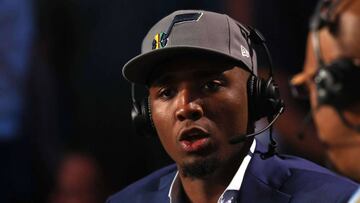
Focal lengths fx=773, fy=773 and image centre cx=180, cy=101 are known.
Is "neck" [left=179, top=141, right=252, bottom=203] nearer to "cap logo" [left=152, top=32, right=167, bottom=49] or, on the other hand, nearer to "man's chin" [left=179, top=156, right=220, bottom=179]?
"man's chin" [left=179, top=156, right=220, bottom=179]

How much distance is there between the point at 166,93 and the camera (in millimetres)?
1685

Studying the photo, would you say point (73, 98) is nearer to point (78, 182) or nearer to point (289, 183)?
point (78, 182)

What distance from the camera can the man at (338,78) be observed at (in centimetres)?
116

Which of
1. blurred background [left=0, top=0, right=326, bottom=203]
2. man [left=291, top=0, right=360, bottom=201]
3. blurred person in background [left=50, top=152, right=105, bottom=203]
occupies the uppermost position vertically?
man [left=291, top=0, right=360, bottom=201]

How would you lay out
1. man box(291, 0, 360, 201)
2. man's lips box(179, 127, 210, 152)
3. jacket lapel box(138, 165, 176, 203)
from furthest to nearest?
jacket lapel box(138, 165, 176, 203), man's lips box(179, 127, 210, 152), man box(291, 0, 360, 201)

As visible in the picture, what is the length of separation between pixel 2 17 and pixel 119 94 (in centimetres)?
51

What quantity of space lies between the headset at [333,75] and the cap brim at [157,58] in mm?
425

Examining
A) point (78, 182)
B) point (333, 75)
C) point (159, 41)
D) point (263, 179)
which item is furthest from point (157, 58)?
point (78, 182)

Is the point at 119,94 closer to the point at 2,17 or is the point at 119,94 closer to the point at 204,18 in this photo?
the point at 2,17

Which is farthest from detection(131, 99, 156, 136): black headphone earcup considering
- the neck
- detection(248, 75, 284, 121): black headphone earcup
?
detection(248, 75, 284, 121): black headphone earcup

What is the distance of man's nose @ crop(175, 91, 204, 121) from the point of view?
63.5 inches

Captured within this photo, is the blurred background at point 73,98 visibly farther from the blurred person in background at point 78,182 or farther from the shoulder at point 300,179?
the shoulder at point 300,179

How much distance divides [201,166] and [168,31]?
30 cm

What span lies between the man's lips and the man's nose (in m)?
0.03
